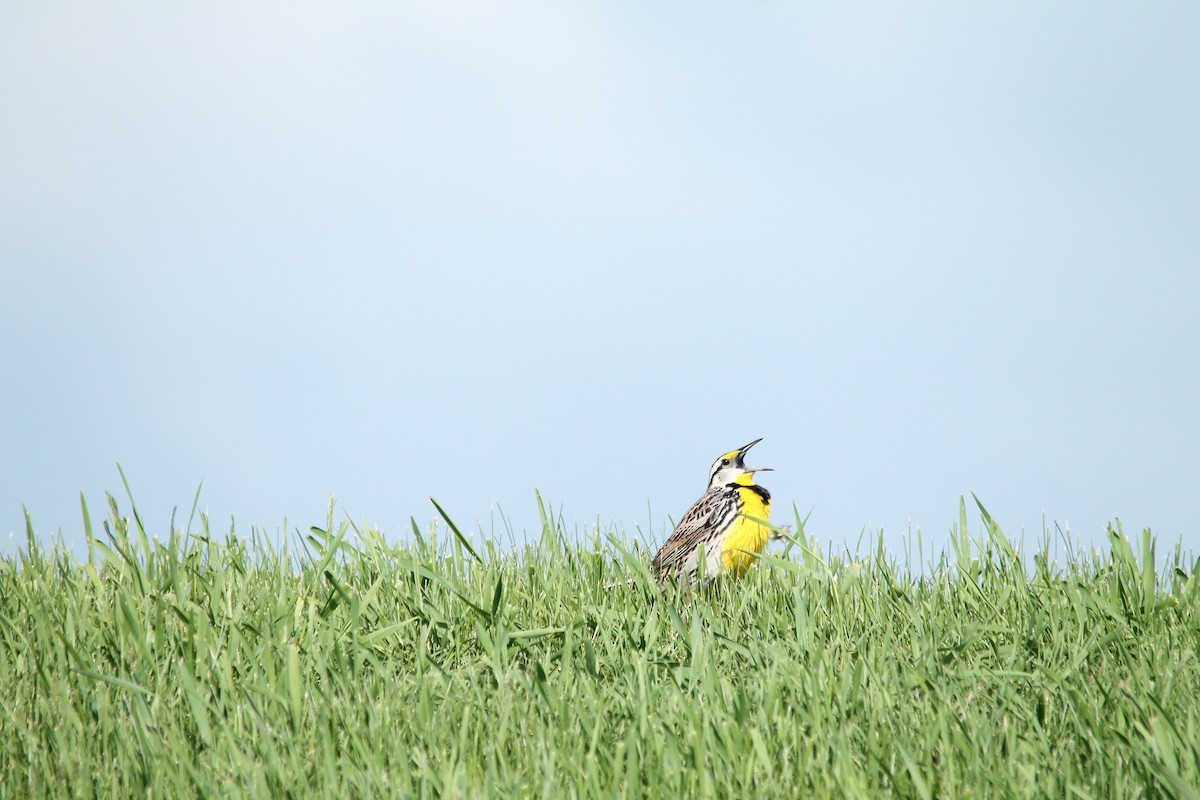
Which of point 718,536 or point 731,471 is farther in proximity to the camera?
point 731,471

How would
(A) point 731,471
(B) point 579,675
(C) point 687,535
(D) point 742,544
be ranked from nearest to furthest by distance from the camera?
(B) point 579,675, (D) point 742,544, (C) point 687,535, (A) point 731,471

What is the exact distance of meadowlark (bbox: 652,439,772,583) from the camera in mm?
8047

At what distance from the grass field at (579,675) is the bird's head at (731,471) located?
73.5 inches

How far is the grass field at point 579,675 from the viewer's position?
14.2 ft

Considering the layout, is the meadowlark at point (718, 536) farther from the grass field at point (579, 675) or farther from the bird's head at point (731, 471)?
the grass field at point (579, 675)

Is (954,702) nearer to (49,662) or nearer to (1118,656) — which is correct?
(1118,656)

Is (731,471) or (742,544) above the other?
(731,471)

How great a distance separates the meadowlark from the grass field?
2.88ft

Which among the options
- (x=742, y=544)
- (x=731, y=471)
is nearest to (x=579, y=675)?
(x=742, y=544)

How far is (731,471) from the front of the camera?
29.9ft

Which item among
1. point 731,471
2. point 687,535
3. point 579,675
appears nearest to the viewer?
point 579,675

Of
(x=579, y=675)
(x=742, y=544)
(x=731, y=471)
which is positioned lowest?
(x=579, y=675)

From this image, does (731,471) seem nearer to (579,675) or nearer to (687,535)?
(687,535)

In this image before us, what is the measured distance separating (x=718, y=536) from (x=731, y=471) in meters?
1.04
